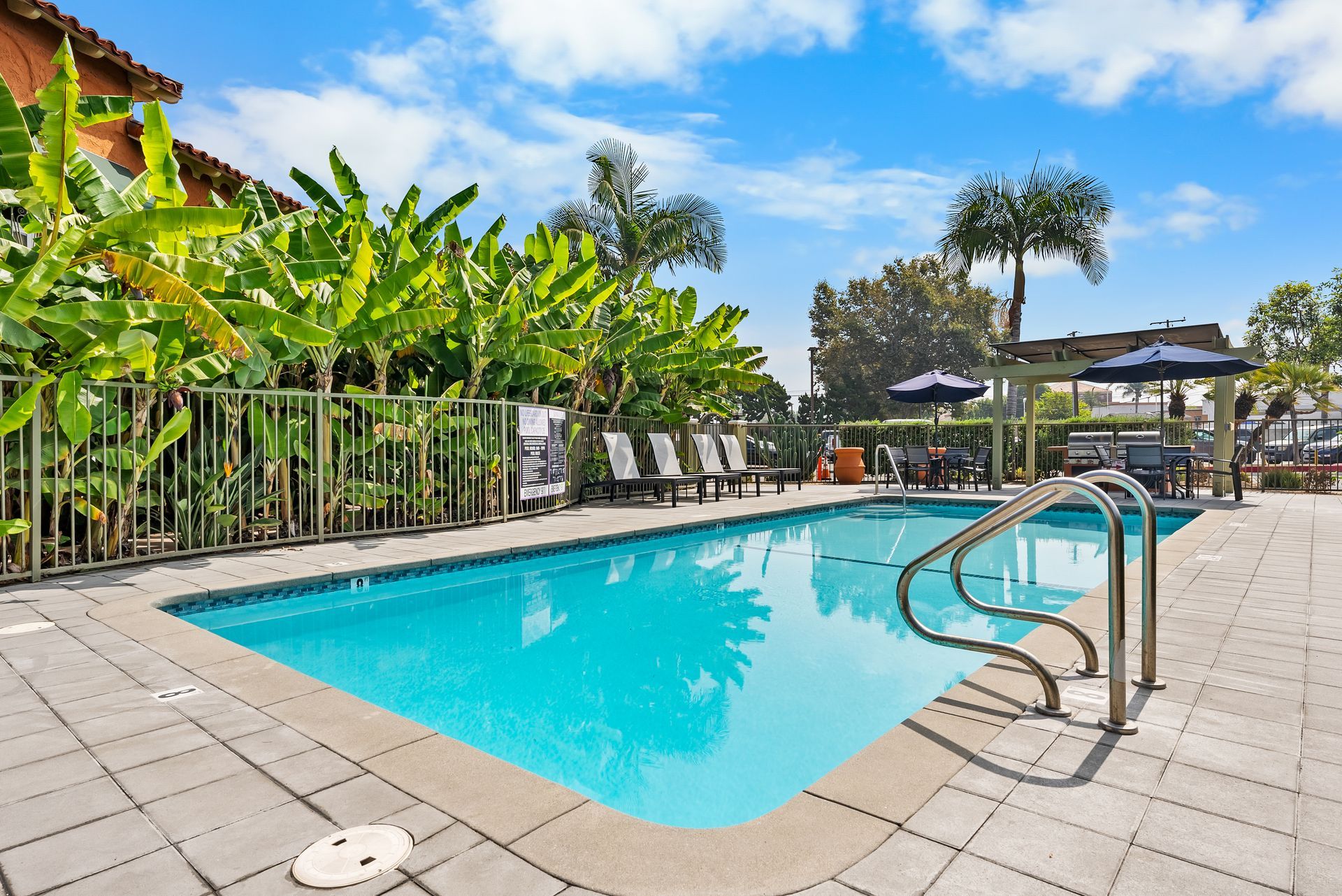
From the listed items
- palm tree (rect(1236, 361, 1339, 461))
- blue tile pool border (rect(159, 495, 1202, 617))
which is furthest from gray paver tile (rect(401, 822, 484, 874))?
palm tree (rect(1236, 361, 1339, 461))

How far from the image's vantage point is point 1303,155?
20766 mm

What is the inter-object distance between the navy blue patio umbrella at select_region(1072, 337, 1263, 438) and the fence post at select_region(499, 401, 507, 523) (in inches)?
430

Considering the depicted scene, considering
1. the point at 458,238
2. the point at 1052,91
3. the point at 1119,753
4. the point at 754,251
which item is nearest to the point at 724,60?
the point at 458,238

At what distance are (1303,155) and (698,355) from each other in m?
20.0

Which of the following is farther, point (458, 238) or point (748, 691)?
point (458, 238)

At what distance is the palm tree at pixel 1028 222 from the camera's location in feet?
69.0

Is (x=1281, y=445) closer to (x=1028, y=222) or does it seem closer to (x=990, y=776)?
(x=1028, y=222)

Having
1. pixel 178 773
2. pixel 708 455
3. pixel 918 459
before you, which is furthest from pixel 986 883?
pixel 918 459

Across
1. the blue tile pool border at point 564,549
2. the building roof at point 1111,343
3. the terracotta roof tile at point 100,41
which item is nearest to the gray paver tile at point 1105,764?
the blue tile pool border at point 564,549

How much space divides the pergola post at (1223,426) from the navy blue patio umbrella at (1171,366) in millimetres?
860

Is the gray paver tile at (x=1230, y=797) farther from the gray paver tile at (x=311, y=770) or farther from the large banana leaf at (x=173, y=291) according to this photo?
the large banana leaf at (x=173, y=291)

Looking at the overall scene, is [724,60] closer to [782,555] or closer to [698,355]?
[698,355]

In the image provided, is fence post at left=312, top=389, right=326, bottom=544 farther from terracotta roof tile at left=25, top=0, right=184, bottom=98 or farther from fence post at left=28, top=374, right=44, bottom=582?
terracotta roof tile at left=25, top=0, right=184, bottom=98

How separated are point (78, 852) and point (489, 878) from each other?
1.19 m
